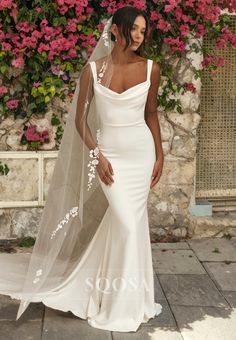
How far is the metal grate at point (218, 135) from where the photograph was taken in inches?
199

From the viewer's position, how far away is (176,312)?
339 cm

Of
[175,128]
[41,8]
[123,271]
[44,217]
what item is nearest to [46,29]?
[41,8]

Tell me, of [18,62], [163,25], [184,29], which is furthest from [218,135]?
[18,62]

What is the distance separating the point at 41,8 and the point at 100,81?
61.9 inches

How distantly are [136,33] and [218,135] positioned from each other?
94.3 inches

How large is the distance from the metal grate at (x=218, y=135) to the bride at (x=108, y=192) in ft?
6.02

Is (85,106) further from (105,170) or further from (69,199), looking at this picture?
(69,199)

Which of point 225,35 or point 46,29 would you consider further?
point 225,35

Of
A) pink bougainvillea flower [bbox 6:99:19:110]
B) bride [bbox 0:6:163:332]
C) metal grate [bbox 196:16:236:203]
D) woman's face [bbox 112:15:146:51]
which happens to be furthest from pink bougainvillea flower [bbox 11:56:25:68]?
metal grate [bbox 196:16:236:203]

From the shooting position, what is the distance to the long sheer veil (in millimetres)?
3152

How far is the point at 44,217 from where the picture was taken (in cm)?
329

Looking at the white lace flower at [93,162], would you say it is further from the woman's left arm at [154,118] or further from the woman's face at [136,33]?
the woman's face at [136,33]

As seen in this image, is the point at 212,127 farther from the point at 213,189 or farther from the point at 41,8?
the point at 41,8

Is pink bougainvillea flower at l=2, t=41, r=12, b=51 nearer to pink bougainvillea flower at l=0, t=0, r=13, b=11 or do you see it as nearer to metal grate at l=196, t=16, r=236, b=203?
pink bougainvillea flower at l=0, t=0, r=13, b=11
